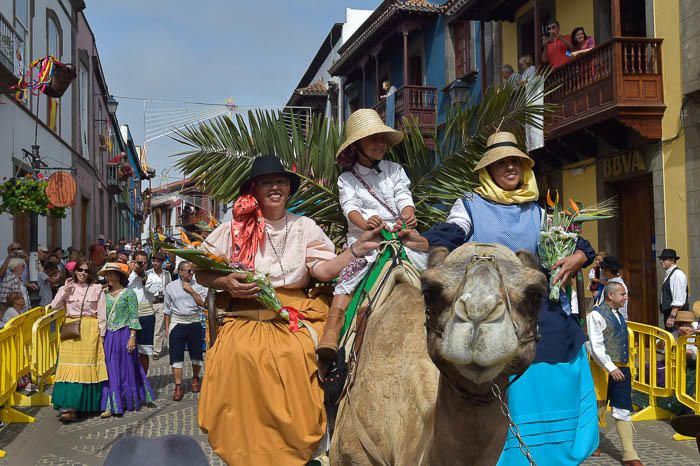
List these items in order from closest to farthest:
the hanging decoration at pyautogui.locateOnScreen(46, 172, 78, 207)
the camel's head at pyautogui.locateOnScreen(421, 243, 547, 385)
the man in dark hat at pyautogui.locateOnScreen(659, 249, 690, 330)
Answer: the camel's head at pyautogui.locateOnScreen(421, 243, 547, 385) < the man in dark hat at pyautogui.locateOnScreen(659, 249, 690, 330) < the hanging decoration at pyautogui.locateOnScreen(46, 172, 78, 207)

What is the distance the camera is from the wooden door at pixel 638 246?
15172 millimetres

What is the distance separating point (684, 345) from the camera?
29.1 feet

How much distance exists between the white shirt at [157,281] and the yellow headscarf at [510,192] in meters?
10.9

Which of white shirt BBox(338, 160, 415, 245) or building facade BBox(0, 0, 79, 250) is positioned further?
building facade BBox(0, 0, 79, 250)

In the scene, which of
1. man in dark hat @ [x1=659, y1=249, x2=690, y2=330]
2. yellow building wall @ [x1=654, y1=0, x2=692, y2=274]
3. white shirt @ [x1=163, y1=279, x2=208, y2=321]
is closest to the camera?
man in dark hat @ [x1=659, y1=249, x2=690, y2=330]

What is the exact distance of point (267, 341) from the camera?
465 centimetres

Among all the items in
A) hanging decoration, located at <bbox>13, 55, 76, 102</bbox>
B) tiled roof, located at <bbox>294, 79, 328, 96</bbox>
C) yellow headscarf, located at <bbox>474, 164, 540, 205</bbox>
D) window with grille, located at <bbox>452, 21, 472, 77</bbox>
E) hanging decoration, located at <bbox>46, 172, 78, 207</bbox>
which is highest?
tiled roof, located at <bbox>294, 79, 328, 96</bbox>

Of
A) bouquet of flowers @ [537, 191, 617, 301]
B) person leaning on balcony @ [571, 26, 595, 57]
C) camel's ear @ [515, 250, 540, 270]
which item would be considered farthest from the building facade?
camel's ear @ [515, 250, 540, 270]

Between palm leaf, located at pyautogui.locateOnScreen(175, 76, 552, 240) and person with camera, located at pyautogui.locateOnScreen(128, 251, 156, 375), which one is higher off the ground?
palm leaf, located at pyautogui.locateOnScreen(175, 76, 552, 240)

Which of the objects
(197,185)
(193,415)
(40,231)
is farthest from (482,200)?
(40,231)

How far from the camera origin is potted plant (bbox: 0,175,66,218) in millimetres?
12734

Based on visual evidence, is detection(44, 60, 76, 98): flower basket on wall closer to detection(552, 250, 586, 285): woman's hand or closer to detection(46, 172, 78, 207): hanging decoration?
detection(46, 172, 78, 207): hanging decoration

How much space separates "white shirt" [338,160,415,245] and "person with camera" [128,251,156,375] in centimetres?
685

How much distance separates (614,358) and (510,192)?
4.57 meters
